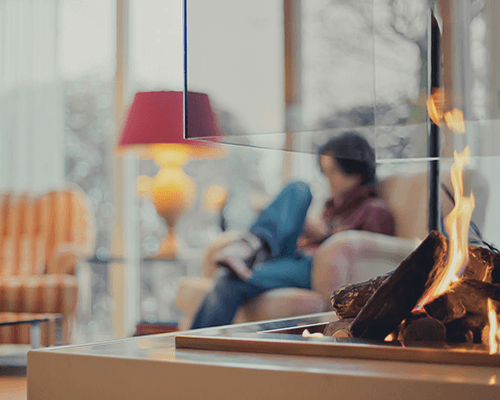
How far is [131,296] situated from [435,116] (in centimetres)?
348

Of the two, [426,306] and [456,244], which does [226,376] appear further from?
[456,244]

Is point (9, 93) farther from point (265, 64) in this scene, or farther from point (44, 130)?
point (265, 64)

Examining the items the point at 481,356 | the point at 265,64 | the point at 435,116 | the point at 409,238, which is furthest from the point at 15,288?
the point at 481,356

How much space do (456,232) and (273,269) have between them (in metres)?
1.29

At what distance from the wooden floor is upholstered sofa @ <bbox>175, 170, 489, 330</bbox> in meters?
0.81

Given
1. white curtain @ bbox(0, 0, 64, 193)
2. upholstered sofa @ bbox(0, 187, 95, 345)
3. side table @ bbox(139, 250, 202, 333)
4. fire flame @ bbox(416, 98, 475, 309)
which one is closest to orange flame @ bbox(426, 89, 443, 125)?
fire flame @ bbox(416, 98, 475, 309)

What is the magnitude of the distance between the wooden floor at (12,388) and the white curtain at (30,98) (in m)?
2.02

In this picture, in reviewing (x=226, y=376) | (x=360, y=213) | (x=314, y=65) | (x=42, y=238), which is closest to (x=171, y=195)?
(x=42, y=238)

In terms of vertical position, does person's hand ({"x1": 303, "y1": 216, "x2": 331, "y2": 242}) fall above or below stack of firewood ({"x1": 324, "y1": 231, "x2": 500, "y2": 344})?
above

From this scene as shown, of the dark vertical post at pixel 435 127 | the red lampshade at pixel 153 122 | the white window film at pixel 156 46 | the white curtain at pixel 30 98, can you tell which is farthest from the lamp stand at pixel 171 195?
the dark vertical post at pixel 435 127

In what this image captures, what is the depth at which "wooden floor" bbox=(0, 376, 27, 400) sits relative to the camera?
2358 millimetres

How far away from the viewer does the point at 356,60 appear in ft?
4.93

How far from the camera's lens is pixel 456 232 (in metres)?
1.32

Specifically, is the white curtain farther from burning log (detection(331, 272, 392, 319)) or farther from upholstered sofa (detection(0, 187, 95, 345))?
burning log (detection(331, 272, 392, 319))
